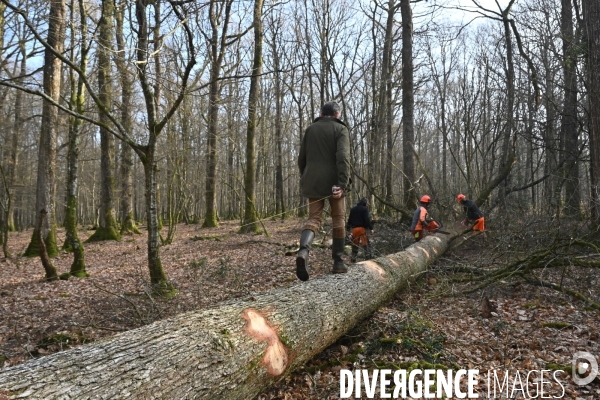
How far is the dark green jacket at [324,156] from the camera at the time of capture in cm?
489

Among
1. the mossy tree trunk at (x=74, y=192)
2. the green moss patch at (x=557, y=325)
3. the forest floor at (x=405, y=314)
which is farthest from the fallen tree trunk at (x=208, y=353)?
the mossy tree trunk at (x=74, y=192)

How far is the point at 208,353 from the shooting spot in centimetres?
261

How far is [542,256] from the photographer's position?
522 centimetres

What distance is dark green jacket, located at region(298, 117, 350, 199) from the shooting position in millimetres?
4886

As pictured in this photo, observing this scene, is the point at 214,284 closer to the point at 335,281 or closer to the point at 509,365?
the point at 335,281

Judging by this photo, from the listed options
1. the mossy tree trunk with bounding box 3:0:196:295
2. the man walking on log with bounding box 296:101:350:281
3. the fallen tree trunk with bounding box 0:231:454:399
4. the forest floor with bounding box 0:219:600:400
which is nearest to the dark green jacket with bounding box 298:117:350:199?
the man walking on log with bounding box 296:101:350:281

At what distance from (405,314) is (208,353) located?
3.10 m

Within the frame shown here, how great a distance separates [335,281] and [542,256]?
300cm

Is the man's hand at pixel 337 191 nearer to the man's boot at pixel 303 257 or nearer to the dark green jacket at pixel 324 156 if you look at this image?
the dark green jacket at pixel 324 156

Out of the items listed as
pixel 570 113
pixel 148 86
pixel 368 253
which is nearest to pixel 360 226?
pixel 368 253

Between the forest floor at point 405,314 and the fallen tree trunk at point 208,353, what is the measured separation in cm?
49

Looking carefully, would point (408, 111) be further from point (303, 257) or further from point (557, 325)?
point (303, 257)

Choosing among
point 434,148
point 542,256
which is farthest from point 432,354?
point 434,148

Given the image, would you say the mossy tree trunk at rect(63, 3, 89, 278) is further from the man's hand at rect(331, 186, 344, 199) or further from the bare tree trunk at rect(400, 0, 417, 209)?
the bare tree trunk at rect(400, 0, 417, 209)
